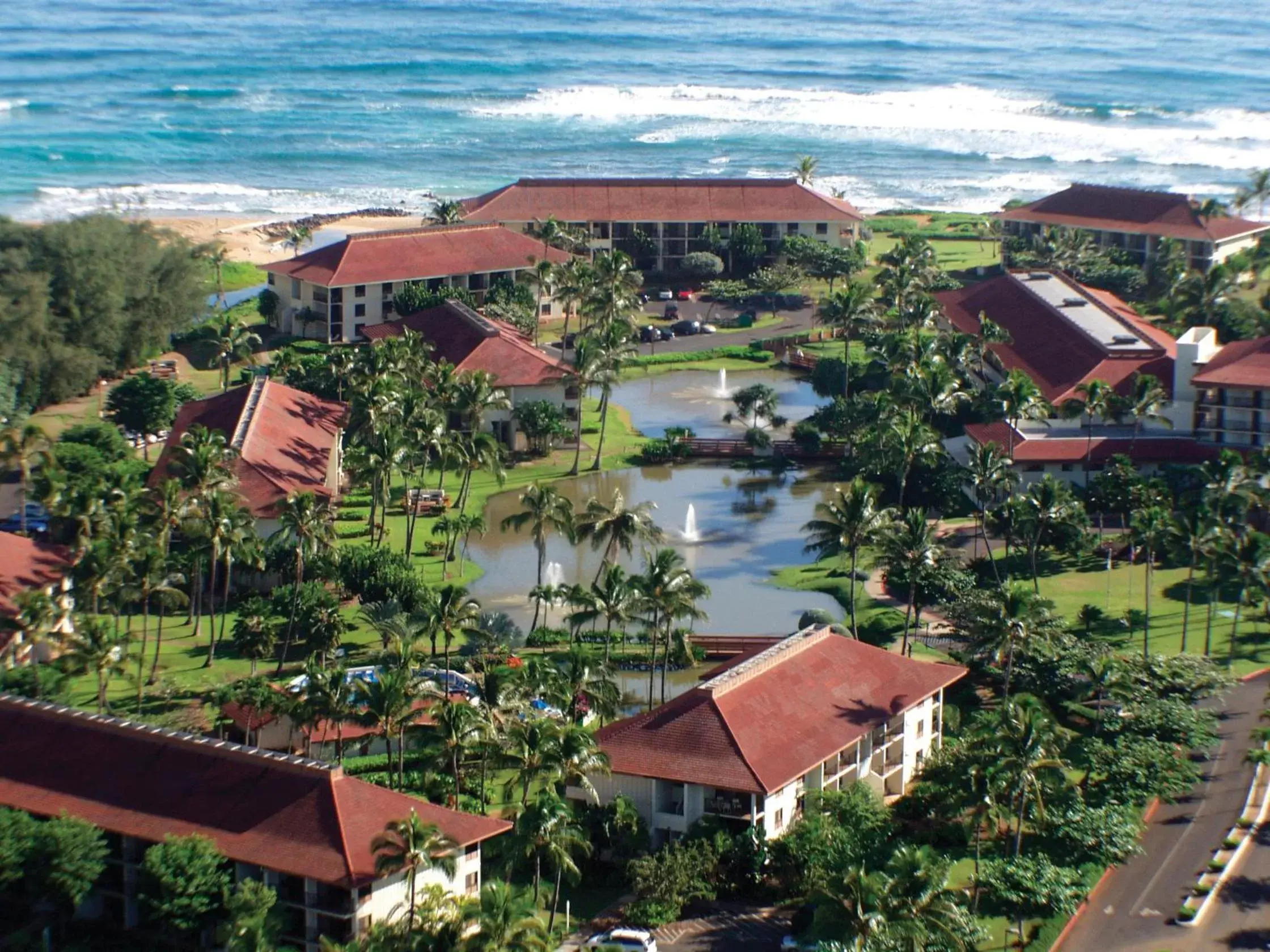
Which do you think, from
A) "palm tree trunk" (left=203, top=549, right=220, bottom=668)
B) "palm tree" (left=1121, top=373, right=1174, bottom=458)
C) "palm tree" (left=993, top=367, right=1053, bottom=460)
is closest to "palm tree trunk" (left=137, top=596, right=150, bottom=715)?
"palm tree trunk" (left=203, top=549, right=220, bottom=668)

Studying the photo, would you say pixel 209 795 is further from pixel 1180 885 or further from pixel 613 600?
pixel 1180 885

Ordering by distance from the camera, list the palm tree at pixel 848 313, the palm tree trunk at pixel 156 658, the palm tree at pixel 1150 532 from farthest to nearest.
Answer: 1. the palm tree at pixel 848 313
2. the palm tree at pixel 1150 532
3. the palm tree trunk at pixel 156 658

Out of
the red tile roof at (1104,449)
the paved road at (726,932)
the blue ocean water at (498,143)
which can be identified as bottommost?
the paved road at (726,932)

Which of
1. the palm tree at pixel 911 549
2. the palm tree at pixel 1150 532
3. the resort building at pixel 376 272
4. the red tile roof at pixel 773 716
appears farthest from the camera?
the resort building at pixel 376 272

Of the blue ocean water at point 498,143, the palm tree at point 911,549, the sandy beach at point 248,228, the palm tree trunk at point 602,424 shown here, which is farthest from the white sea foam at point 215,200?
the palm tree at point 911,549

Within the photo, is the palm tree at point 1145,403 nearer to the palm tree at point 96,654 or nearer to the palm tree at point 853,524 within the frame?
the palm tree at point 853,524

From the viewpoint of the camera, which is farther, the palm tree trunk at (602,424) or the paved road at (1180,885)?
the palm tree trunk at (602,424)

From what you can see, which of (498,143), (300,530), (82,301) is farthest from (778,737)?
(498,143)
